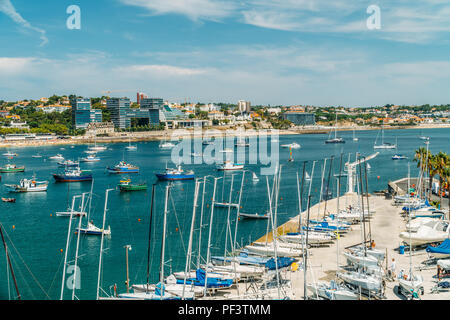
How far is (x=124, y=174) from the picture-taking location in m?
37.7

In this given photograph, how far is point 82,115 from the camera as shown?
322ft

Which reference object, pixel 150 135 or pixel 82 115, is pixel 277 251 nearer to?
pixel 150 135

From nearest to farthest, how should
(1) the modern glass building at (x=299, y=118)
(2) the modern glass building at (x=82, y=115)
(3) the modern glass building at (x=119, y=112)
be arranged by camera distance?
(2) the modern glass building at (x=82, y=115) → (3) the modern glass building at (x=119, y=112) → (1) the modern glass building at (x=299, y=118)

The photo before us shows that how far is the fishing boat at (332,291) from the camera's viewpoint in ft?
26.7

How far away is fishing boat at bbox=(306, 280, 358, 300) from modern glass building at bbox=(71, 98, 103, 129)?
9480 cm

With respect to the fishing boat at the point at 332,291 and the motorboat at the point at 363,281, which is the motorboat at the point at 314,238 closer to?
the motorboat at the point at 363,281

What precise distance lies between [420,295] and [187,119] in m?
107

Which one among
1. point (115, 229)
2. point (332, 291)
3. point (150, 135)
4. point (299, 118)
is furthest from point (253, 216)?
point (299, 118)

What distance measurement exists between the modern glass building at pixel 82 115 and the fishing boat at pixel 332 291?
311ft

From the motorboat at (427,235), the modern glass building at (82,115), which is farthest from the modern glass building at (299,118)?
the motorboat at (427,235)
